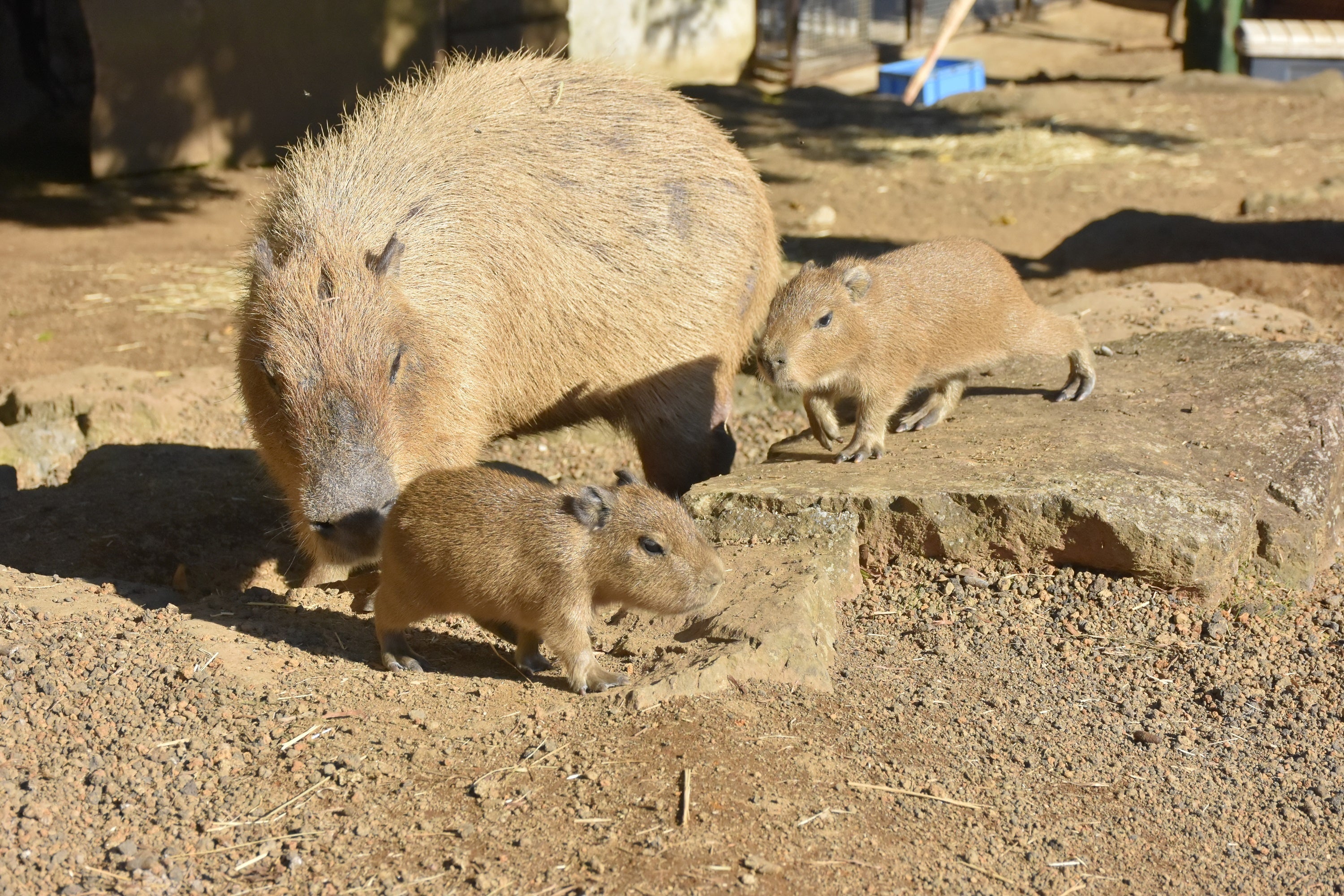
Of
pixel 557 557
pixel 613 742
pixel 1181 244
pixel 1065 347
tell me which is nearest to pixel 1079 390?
pixel 1065 347

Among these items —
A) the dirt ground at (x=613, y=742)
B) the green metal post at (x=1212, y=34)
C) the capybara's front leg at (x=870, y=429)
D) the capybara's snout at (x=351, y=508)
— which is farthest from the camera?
the green metal post at (x=1212, y=34)

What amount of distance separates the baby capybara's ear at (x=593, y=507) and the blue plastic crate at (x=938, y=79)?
1044 centimetres

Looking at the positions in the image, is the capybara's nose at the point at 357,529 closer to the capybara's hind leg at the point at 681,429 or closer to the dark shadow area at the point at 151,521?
the dark shadow area at the point at 151,521

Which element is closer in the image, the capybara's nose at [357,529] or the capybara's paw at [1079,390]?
the capybara's nose at [357,529]

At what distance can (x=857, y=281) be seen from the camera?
439 cm

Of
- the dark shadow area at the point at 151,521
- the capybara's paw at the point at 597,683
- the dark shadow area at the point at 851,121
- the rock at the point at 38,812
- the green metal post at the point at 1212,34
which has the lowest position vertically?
the dark shadow area at the point at 151,521

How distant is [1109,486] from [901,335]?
0.91 metres

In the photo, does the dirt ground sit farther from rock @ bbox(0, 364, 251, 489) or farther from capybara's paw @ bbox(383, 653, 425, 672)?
rock @ bbox(0, 364, 251, 489)

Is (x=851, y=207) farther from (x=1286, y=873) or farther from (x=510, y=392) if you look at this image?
(x=1286, y=873)

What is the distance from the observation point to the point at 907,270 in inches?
183

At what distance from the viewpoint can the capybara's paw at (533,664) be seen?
3.73 m

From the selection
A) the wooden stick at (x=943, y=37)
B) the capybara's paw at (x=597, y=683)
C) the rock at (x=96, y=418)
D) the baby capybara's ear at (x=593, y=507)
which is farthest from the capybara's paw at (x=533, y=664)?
the rock at (x=96, y=418)

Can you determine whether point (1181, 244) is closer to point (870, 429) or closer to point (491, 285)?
point (870, 429)

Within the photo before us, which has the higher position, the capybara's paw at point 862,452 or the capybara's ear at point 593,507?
the capybara's ear at point 593,507
